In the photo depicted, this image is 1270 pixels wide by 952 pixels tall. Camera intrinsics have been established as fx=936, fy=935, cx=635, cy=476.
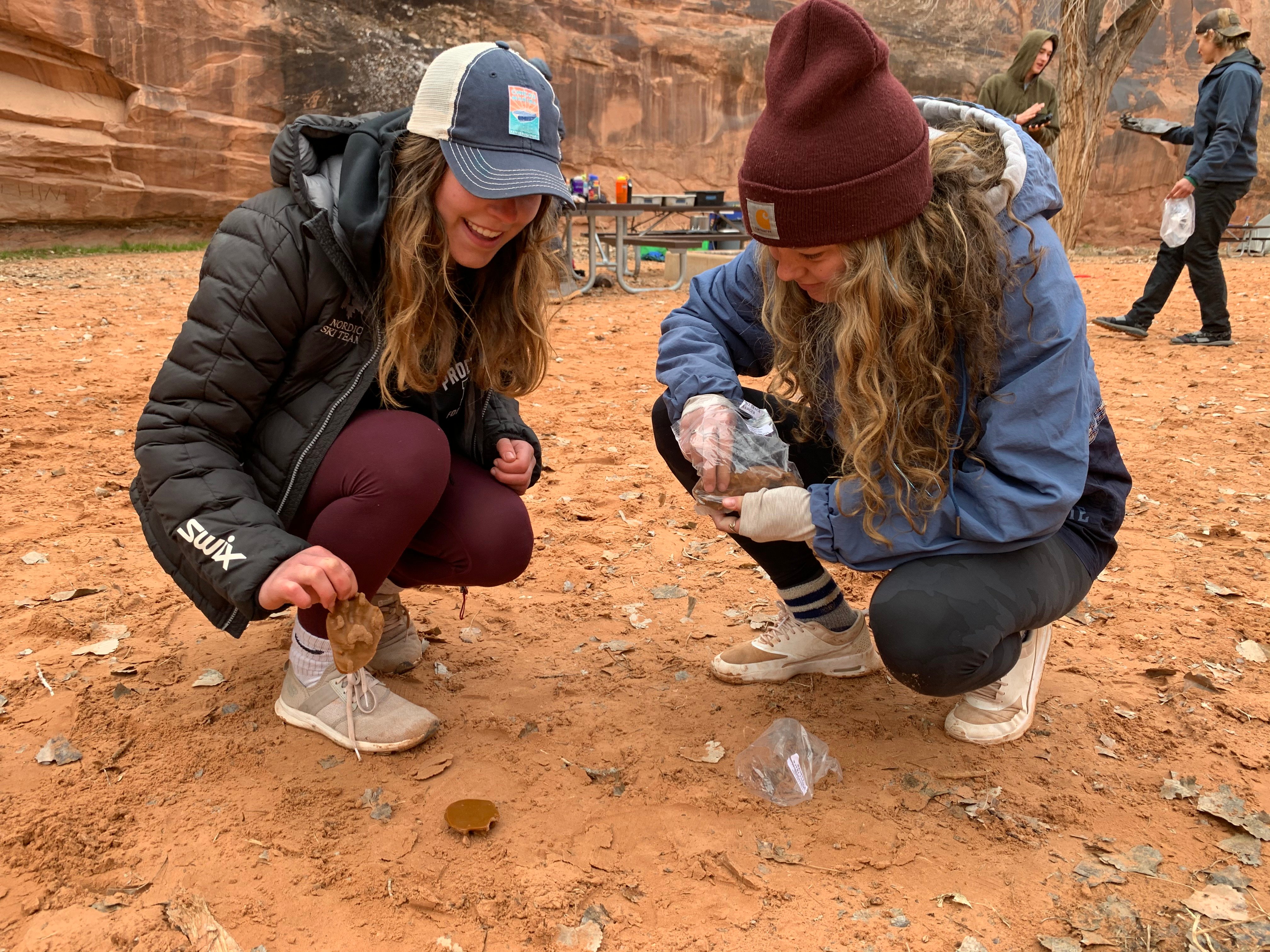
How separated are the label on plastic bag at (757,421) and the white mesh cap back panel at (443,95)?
0.83 meters

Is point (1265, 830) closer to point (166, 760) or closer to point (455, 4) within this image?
point (166, 760)

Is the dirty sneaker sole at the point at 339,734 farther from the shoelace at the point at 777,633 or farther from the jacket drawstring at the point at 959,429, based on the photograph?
the jacket drawstring at the point at 959,429

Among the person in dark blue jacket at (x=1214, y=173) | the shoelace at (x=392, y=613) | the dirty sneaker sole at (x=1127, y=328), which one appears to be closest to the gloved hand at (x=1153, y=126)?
the person in dark blue jacket at (x=1214, y=173)

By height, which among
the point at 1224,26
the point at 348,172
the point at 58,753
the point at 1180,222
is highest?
the point at 1224,26

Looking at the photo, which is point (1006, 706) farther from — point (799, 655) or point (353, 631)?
point (353, 631)

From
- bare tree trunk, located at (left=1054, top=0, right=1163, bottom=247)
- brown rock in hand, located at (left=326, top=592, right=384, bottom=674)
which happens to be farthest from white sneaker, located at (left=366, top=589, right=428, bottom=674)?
bare tree trunk, located at (left=1054, top=0, right=1163, bottom=247)

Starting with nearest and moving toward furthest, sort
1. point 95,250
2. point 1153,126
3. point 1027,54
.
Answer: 1. point 1153,126
2. point 1027,54
3. point 95,250

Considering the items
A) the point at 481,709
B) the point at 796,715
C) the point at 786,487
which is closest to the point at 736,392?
the point at 786,487

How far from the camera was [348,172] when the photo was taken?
1.81 meters

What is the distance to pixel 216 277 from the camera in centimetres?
178

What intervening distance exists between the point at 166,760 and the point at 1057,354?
196 cm

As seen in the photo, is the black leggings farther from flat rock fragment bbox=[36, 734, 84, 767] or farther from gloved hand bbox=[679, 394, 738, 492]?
flat rock fragment bbox=[36, 734, 84, 767]

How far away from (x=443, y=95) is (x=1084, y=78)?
41.5 ft

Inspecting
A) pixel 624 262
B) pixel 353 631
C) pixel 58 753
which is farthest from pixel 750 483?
pixel 624 262
